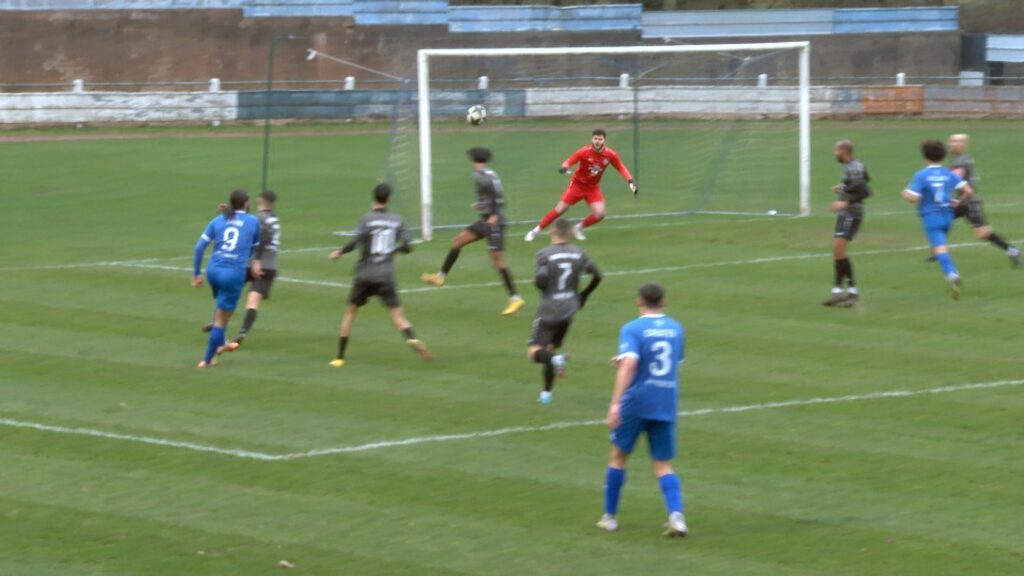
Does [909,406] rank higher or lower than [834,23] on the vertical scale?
lower

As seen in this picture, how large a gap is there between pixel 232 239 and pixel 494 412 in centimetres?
418

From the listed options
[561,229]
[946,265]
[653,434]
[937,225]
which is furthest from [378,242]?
[946,265]

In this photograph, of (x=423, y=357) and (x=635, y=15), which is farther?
(x=635, y=15)

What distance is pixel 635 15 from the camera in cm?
5575

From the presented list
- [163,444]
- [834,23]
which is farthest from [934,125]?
[163,444]

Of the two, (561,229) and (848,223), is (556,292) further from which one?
(848,223)

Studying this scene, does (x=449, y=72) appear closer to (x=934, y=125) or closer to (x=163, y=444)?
(x=934, y=125)

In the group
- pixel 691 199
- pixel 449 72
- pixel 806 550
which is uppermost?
pixel 449 72

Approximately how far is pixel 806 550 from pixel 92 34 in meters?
45.5

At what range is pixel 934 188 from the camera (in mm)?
22031

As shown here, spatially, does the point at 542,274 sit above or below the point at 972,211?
below

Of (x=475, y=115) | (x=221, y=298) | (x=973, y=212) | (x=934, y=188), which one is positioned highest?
(x=475, y=115)

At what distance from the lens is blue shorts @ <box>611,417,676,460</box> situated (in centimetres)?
1202

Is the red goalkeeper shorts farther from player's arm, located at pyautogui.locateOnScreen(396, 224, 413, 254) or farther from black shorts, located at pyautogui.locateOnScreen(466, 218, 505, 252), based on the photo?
player's arm, located at pyautogui.locateOnScreen(396, 224, 413, 254)
